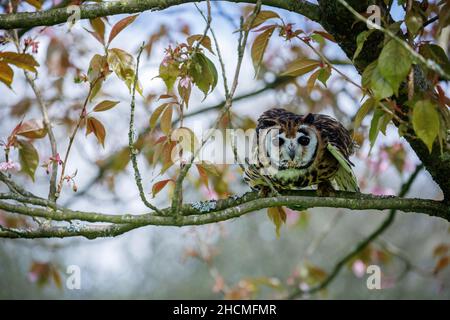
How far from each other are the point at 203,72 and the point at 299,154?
59cm

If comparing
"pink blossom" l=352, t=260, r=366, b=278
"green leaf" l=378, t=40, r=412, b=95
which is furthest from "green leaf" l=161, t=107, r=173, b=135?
"pink blossom" l=352, t=260, r=366, b=278

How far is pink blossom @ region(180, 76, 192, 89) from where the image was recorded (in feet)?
5.11

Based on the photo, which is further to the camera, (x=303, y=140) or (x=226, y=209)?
(x=303, y=140)

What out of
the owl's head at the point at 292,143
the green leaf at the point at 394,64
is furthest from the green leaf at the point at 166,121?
the green leaf at the point at 394,64

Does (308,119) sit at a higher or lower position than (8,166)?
higher

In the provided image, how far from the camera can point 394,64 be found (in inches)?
45.5

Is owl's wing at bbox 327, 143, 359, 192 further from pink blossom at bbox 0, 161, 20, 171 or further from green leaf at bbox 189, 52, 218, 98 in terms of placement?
pink blossom at bbox 0, 161, 20, 171

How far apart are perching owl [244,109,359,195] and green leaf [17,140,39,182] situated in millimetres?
741


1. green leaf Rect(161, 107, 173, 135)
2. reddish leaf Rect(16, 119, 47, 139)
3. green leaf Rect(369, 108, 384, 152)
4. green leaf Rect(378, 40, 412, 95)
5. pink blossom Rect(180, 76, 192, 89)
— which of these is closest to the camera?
green leaf Rect(378, 40, 412, 95)

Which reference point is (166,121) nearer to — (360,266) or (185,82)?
(185,82)

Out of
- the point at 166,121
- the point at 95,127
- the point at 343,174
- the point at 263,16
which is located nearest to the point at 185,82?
the point at 166,121

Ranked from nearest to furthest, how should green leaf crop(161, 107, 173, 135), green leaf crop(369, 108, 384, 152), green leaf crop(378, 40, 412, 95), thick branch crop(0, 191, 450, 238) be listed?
green leaf crop(378, 40, 412, 95) → green leaf crop(369, 108, 384, 152) → thick branch crop(0, 191, 450, 238) → green leaf crop(161, 107, 173, 135)
